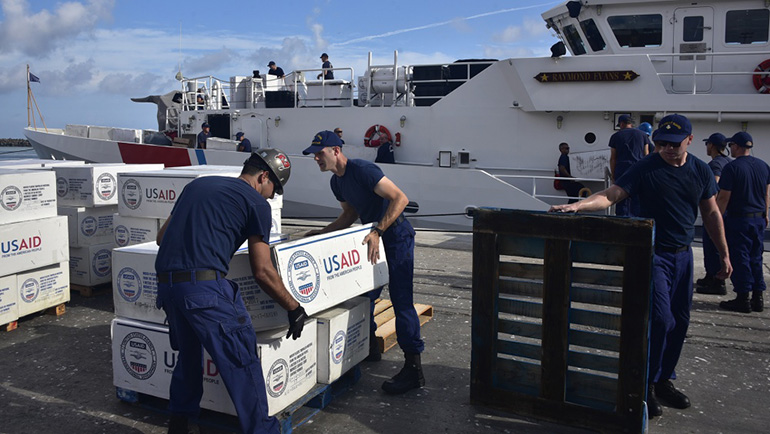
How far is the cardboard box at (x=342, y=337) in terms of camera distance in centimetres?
344

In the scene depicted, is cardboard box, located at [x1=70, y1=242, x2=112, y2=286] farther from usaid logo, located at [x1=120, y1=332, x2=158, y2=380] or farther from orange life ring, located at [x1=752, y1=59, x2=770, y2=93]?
orange life ring, located at [x1=752, y1=59, x2=770, y2=93]

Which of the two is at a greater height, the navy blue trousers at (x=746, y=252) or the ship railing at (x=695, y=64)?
the ship railing at (x=695, y=64)

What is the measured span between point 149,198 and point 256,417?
11.3 ft

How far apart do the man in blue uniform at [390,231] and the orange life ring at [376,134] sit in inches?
277

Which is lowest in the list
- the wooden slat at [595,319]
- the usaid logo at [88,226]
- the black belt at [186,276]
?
the wooden slat at [595,319]

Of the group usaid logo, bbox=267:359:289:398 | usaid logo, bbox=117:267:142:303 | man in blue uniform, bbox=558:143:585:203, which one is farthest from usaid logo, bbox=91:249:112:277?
man in blue uniform, bbox=558:143:585:203

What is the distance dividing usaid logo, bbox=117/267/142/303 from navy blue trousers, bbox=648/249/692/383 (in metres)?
3.02

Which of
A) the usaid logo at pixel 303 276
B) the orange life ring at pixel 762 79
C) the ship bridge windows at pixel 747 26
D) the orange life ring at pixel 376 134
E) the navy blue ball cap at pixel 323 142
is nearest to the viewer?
the usaid logo at pixel 303 276

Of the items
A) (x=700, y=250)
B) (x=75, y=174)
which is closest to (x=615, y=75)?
(x=700, y=250)

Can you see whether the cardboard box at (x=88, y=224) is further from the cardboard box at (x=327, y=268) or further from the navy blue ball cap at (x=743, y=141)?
the navy blue ball cap at (x=743, y=141)

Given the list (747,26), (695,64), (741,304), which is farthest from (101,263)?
(747,26)

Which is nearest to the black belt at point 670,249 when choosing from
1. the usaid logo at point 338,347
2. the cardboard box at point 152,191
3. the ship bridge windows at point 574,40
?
the usaid logo at point 338,347

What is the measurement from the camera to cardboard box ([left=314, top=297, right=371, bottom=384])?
3443 millimetres

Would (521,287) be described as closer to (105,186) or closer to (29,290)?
(29,290)
